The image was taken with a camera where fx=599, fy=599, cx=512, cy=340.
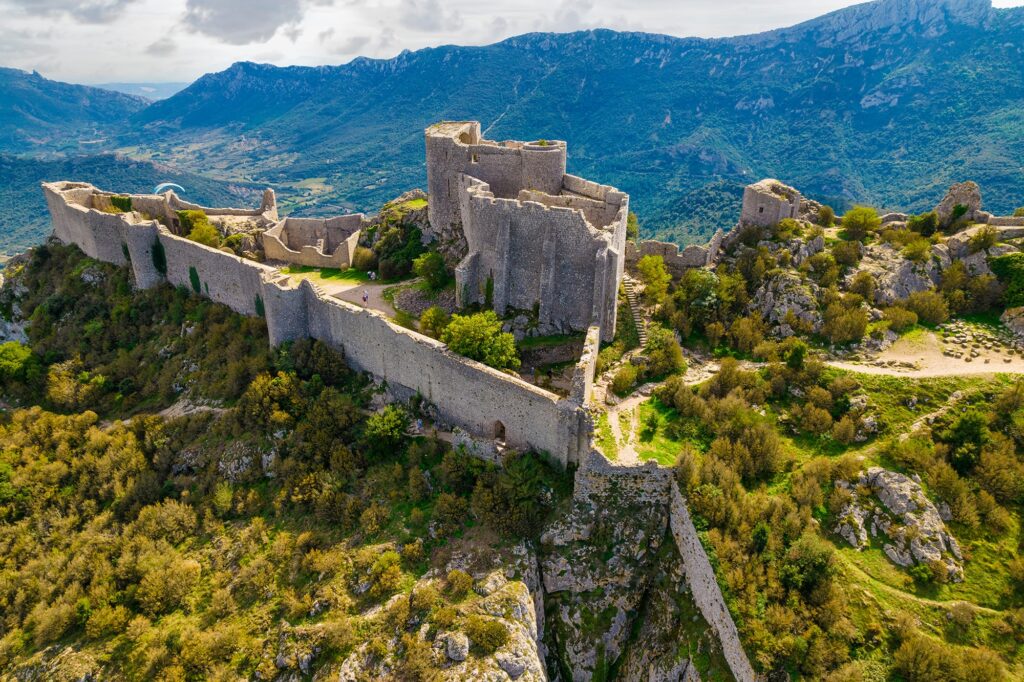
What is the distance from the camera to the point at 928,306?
1011 inches

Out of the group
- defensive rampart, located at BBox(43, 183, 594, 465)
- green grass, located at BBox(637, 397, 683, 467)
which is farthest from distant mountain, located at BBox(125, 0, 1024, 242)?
defensive rampart, located at BBox(43, 183, 594, 465)

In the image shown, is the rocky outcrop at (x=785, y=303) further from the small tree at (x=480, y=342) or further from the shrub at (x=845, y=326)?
the small tree at (x=480, y=342)

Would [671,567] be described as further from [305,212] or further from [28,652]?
[305,212]

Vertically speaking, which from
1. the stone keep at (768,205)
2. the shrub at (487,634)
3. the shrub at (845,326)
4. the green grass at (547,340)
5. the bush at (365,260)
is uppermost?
the stone keep at (768,205)

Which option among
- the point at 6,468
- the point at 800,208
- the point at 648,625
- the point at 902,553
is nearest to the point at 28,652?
the point at 6,468

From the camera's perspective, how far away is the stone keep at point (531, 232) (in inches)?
1004

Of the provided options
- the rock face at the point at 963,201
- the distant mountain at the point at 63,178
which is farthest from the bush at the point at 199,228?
the distant mountain at the point at 63,178

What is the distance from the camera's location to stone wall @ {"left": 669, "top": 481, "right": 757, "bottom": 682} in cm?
1662

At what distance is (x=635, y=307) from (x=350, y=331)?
13162 mm

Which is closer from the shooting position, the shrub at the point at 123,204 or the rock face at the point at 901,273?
the rock face at the point at 901,273

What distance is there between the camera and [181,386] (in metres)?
31.0

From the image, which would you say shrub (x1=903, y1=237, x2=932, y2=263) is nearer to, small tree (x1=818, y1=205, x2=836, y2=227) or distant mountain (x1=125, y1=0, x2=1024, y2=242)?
small tree (x1=818, y1=205, x2=836, y2=227)

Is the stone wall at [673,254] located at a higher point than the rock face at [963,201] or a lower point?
lower

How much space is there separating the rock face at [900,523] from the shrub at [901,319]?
843 centimetres
